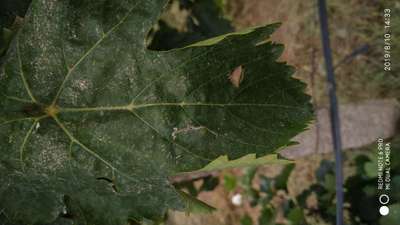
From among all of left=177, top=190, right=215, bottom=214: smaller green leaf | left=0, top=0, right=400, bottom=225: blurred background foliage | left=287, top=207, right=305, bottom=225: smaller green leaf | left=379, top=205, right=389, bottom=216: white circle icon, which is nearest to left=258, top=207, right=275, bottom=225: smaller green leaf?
left=0, top=0, right=400, bottom=225: blurred background foliage

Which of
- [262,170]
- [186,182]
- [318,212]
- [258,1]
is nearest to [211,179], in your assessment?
[186,182]

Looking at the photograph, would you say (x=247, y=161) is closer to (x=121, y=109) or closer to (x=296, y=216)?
(x=121, y=109)

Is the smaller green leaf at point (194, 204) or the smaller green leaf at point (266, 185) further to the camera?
the smaller green leaf at point (266, 185)

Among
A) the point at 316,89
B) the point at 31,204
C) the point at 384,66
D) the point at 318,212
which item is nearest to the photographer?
the point at 31,204

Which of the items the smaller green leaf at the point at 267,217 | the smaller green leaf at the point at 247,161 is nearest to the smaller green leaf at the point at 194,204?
the smaller green leaf at the point at 247,161

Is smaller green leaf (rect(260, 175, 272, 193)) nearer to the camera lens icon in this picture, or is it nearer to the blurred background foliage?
the blurred background foliage

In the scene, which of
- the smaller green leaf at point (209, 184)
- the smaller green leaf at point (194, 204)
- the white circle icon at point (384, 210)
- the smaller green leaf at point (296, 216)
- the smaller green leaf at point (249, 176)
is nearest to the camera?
the smaller green leaf at point (194, 204)

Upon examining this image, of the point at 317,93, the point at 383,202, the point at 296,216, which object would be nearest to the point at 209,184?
the point at 296,216

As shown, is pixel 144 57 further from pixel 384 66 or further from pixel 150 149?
pixel 384 66

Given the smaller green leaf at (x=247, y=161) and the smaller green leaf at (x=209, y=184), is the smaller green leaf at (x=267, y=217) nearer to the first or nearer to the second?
the smaller green leaf at (x=209, y=184)
